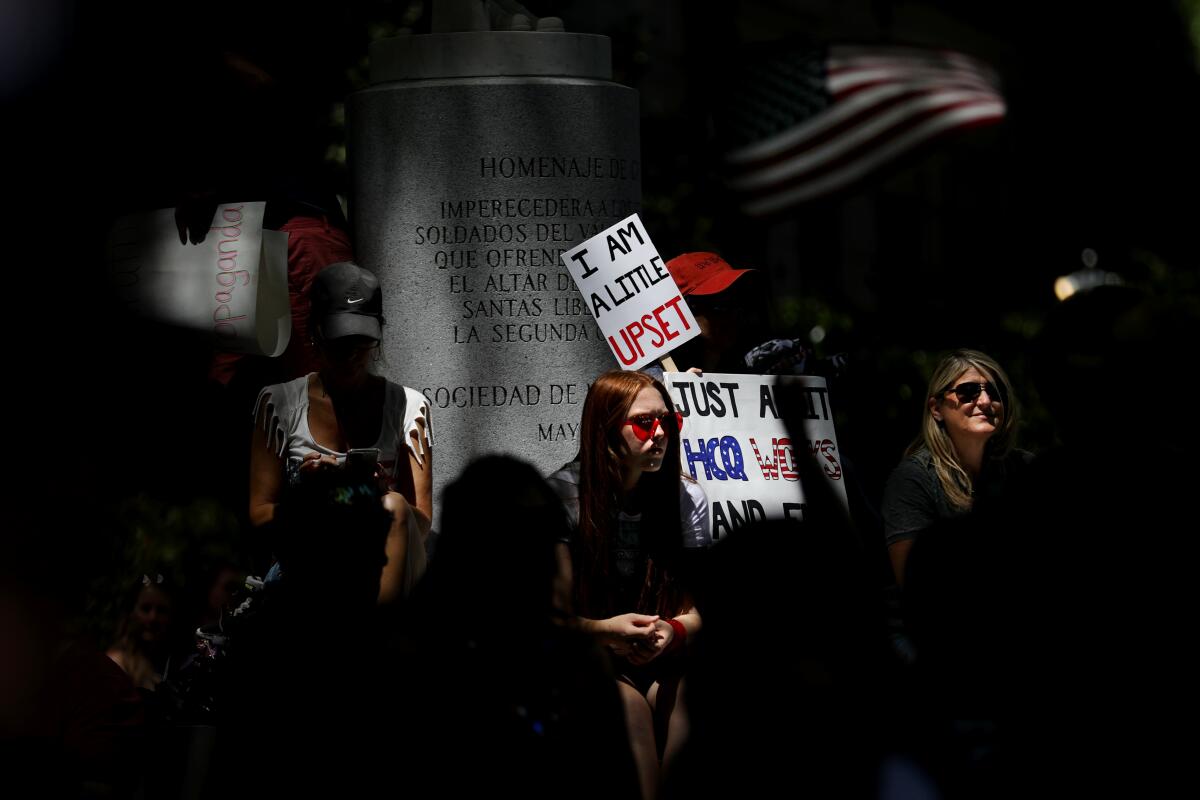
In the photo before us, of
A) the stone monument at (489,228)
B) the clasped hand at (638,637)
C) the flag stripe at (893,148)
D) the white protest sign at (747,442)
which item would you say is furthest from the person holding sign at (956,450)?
the flag stripe at (893,148)

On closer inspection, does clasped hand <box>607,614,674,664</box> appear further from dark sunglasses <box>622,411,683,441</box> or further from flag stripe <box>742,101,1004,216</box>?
flag stripe <box>742,101,1004,216</box>

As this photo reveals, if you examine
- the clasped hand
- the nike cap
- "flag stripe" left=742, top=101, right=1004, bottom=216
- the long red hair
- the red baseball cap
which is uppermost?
"flag stripe" left=742, top=101, right=1004, bottom=216

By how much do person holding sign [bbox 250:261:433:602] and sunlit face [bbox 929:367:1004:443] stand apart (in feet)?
6.27

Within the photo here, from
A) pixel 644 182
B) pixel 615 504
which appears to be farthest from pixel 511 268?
pixel 644 182

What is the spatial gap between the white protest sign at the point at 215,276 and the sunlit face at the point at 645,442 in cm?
163

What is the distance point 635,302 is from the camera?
275 inches

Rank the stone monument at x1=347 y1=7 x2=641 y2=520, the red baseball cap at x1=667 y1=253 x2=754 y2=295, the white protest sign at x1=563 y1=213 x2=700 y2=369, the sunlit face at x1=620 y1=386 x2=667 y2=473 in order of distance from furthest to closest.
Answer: the stone monument at x1=347 y1=7 x2=641 y2=520
the red baseball cap at x1=667 y1=253 x2=754 y2=295
the white protest sign at x1=563 y1=213 x2=700 y2=369
the sunlit face at x1=620 y1=386 x2=667 y2=473

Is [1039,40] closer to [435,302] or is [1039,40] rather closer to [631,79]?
[631,79]

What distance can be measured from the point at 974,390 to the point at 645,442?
1392mm

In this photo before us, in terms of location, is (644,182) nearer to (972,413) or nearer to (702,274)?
(702,274)

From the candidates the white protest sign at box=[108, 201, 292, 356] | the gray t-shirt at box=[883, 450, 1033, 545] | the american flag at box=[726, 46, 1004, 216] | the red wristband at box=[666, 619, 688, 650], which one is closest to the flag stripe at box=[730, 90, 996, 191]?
the american flag at box=[726, 46, 1004, 216]

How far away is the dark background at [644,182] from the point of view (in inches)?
294

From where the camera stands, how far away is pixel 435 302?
7.48 m

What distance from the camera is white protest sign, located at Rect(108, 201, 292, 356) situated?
675cm
